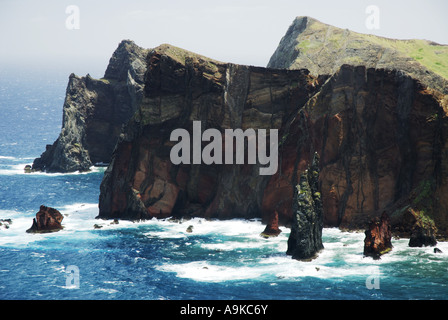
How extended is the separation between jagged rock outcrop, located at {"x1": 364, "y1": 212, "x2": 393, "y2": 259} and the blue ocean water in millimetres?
1540

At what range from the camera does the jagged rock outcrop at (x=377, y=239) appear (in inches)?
4245

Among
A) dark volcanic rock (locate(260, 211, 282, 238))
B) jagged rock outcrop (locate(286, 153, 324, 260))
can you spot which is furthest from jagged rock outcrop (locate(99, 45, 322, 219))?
jagged rock outcrop (locate(286, 153, 324, 260))

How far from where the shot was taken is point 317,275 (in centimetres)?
10100

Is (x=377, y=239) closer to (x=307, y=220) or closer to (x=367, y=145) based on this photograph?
(x=307, y=220)

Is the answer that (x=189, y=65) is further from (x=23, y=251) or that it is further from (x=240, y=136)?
(x=23, y=251)

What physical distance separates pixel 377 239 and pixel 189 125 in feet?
156

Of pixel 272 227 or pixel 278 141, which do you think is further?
pixel 278 141

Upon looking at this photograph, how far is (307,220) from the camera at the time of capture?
4267 inches

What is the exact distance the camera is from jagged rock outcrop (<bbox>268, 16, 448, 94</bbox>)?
13738 centimetres

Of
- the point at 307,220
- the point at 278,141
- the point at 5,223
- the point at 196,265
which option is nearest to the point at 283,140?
the point at 278,141
